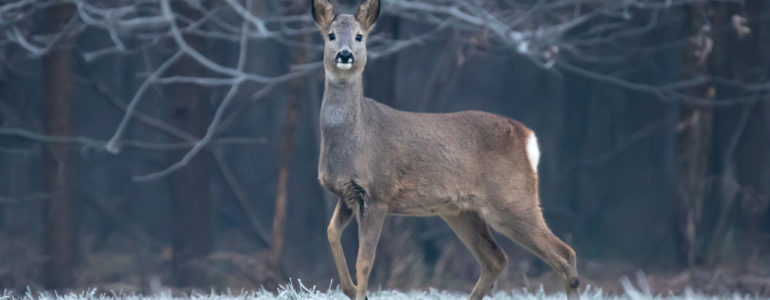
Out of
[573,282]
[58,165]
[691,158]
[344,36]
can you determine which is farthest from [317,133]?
[344,36]

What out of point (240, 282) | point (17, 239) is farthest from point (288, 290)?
point (17, 239)

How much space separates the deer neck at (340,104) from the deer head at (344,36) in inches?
1.9

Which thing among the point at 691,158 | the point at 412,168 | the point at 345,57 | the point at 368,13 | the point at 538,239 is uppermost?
the point at 368,13

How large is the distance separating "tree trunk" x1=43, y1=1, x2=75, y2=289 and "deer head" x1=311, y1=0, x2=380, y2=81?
5740 millimetres

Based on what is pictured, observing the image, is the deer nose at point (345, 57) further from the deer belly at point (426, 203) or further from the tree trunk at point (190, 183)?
the tree trunk at point (190, 183)

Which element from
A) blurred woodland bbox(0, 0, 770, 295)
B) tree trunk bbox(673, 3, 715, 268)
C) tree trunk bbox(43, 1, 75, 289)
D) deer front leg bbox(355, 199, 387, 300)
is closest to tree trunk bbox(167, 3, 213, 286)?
blurred woodland bbox(0, 0, 770, 295)

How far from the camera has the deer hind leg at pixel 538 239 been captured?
525 cm

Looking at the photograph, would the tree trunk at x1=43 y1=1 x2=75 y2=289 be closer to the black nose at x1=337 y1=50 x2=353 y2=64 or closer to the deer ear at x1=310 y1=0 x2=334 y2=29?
the deer ear at x1=310 y1=0 x2=334 y2=29

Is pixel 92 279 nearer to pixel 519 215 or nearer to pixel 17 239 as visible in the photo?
pixel 17 239

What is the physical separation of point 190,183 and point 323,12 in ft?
20.1

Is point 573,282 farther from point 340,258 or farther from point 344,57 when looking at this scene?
point 344,57

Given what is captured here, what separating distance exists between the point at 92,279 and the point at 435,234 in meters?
4.05

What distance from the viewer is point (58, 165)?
9.96m

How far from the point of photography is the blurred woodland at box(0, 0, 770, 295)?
9305 millimetres
